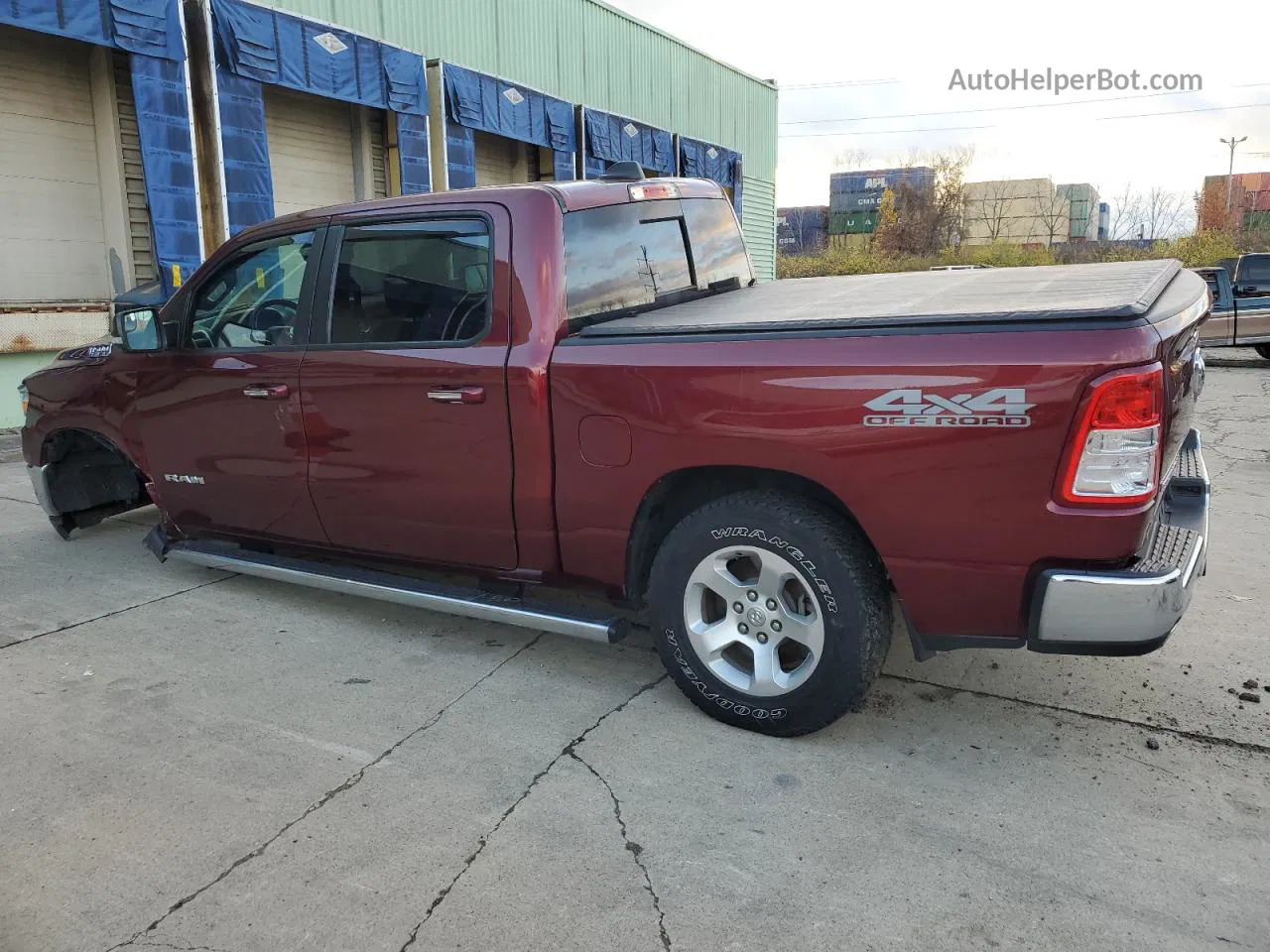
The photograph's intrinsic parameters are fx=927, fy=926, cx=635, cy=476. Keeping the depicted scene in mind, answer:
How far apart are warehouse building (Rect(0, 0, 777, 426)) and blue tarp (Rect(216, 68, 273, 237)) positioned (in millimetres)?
20

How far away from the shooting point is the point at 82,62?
35.9 ft

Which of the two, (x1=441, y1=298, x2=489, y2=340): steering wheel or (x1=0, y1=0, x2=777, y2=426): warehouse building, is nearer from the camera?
(x1=441, y1=298, x2=489, y2=340): steering wheel

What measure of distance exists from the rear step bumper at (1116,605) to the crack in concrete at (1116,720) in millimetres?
751

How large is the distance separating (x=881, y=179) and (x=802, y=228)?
6610 millimetres

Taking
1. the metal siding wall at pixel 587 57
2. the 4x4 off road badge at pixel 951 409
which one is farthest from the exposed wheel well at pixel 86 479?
the metal siding wall at pixel 587 57

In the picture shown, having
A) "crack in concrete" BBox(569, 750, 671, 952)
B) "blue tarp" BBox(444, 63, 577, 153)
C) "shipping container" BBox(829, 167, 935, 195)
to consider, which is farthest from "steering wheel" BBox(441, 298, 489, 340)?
"shipping container" BBox(829, 167, 935, 195)

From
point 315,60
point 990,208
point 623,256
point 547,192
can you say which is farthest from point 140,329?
point 990,208

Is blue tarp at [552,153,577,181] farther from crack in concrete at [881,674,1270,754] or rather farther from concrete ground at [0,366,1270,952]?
crack in concrete at [881,674,1270,754]

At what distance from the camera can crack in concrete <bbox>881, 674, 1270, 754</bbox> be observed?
311cm

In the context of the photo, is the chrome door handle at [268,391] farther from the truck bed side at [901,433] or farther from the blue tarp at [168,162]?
the blue tarp at [168,162]

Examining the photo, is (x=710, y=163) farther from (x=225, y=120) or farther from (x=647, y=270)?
(x=647, y=270)

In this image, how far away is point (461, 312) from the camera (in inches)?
144

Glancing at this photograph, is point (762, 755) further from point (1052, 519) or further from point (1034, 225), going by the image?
point (1034, 225)

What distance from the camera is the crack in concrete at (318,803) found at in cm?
235
